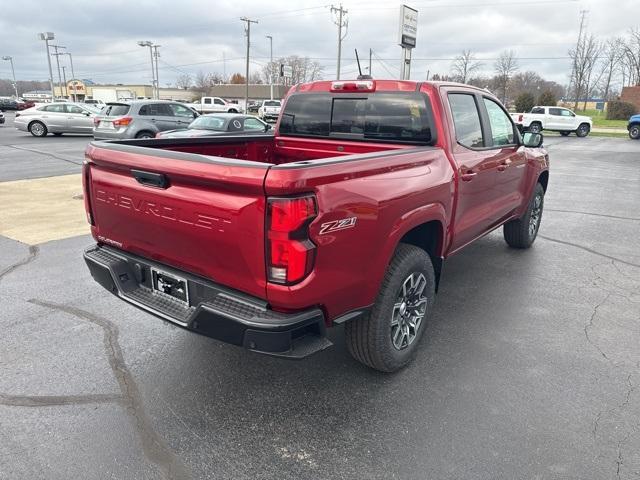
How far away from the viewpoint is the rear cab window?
3.73m

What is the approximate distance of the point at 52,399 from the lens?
2932 mm

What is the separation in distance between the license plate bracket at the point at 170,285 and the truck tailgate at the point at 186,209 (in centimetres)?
8

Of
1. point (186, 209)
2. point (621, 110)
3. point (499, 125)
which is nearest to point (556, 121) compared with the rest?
point (621, 110)

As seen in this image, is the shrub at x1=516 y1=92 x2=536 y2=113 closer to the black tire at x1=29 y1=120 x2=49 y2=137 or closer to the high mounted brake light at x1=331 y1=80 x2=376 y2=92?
the black tire at x1=29 y1=120 x2=49 y2=137

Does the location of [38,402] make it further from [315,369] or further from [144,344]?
[315,369]

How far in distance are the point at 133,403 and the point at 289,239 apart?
1.53m

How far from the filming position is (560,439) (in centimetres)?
264

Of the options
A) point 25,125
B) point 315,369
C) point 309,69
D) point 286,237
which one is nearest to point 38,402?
point 315,369

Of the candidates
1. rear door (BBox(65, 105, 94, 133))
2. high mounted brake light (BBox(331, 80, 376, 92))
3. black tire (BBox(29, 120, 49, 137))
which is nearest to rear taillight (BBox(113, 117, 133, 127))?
rear door (BBox(65, 105, 94, 133))

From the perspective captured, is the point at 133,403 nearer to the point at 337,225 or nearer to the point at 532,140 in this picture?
the point at 337,225

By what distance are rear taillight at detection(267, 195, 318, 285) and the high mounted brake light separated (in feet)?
6.42

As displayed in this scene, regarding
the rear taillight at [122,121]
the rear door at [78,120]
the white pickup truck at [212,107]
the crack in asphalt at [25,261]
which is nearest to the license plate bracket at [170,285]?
the crack in asphalt at [25,261]

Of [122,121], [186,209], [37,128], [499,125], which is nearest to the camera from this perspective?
[186,209]

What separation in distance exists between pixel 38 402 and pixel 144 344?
82cm
